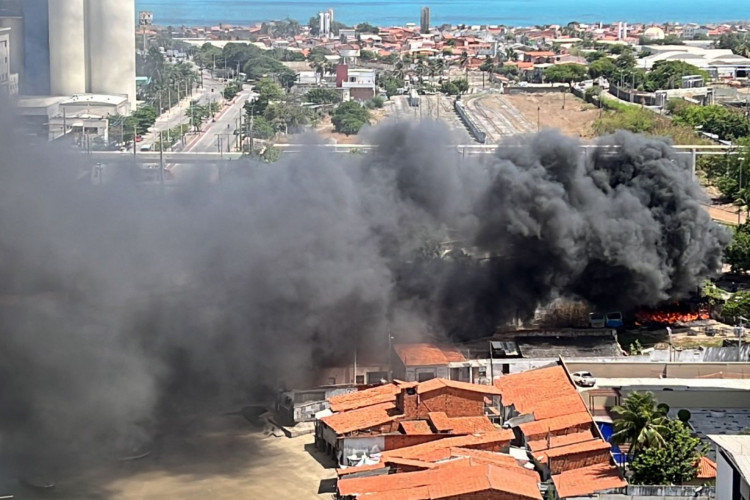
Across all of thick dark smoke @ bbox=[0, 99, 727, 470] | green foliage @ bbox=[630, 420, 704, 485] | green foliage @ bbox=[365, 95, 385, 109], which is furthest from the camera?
green foliage @ bbox=[365, 95, 385, 109]

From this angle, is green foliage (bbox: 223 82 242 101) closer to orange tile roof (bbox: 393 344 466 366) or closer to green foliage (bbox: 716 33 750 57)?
green foliage (bbox: 716 33 750 57)

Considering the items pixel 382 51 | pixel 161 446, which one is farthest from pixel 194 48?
pixel 161 446

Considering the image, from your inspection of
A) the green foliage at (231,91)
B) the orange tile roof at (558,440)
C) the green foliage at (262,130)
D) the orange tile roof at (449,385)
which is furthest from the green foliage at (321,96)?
the orange tile roof at (558,440)

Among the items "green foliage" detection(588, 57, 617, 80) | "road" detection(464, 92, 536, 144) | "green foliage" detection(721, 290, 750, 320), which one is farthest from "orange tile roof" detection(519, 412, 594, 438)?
"green foliage" detection(588, 57, 617, 80)

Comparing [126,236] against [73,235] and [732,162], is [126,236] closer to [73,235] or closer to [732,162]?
[73,235]

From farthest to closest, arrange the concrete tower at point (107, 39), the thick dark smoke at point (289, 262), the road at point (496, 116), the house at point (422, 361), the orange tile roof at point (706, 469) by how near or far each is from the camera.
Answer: the road at point (496, 116) < the concrete tower at point (107, 39) < the house at point (422, 361) < the thick dark smoke at point (289, 262) < the orange tile roof at point (706, 469)

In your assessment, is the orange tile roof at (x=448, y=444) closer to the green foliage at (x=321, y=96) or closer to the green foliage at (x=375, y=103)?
the green foliage at (x=321, y=96)
